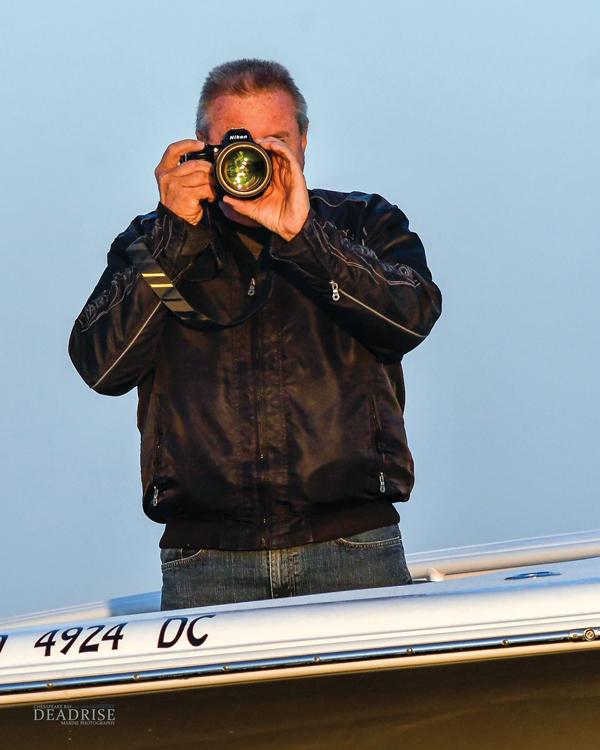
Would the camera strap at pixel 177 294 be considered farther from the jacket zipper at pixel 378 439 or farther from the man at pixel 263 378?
the jacket zipper at pixel 378 439

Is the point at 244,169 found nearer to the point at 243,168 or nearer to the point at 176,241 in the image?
the point at 243,168

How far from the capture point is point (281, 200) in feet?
5.32

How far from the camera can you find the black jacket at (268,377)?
1.65m

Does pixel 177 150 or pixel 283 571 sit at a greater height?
pixel 177 150

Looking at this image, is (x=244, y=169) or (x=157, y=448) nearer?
(x=244, y=169)

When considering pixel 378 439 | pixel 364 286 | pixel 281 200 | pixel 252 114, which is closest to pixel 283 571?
pixel 378 439

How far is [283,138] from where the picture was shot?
5.78 ft

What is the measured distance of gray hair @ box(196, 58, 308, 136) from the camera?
1757 mm

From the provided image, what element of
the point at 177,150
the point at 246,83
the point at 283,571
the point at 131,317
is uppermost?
the point at 246,83

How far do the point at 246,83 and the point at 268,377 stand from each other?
17.5 inches

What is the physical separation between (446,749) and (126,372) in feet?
2.24

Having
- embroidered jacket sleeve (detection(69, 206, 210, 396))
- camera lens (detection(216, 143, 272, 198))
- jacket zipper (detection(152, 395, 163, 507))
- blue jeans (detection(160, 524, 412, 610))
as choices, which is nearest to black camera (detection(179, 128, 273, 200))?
camera lens (detection(216, 143, 272, 198))

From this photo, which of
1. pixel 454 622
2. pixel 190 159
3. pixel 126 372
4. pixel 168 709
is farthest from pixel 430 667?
pixel 190 159

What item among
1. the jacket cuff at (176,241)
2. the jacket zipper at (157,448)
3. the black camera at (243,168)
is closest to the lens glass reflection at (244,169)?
the black camera at (243,168)
